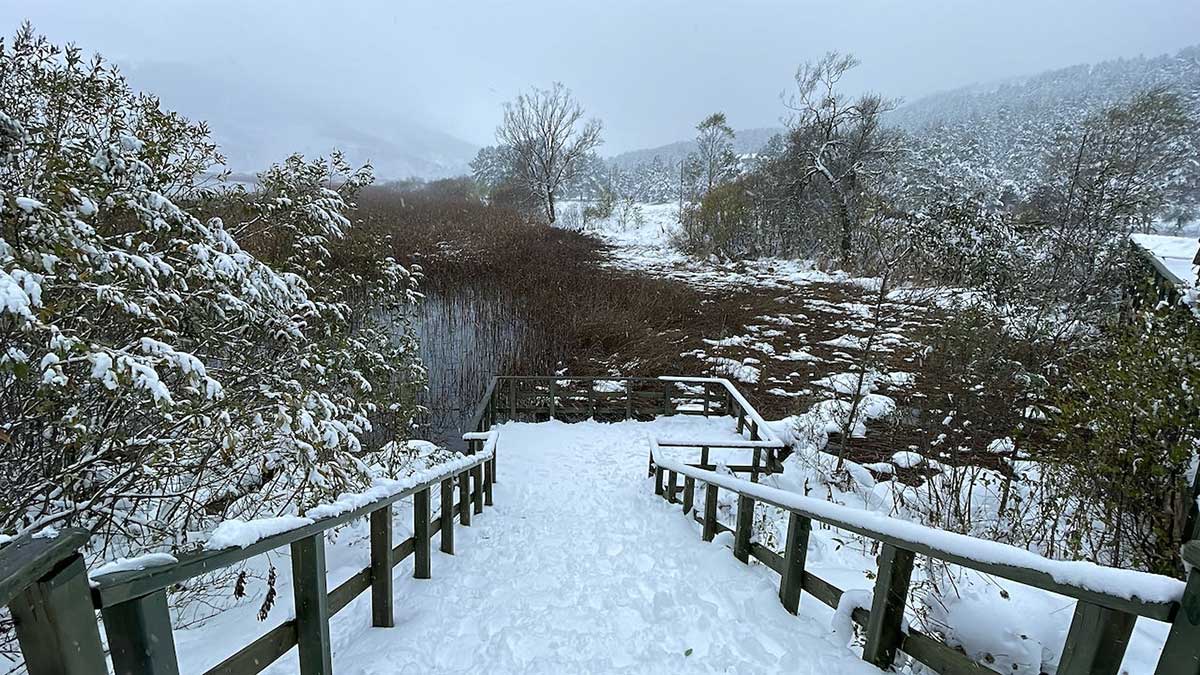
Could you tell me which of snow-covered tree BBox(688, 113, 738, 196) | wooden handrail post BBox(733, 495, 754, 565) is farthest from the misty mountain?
wooden handrail post BBox(733, 495, 754, 565)

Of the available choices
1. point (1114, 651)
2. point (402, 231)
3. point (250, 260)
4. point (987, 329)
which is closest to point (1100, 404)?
point (987, 329)

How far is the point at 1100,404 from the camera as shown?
142 inches

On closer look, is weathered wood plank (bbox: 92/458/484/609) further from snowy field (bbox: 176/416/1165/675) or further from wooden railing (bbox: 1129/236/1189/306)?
wooden railing (bbox: 1129/236/1189/306)

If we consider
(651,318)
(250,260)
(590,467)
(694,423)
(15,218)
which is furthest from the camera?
(651,318)

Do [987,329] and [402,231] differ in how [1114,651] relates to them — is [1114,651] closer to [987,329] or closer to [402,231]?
[987,329]

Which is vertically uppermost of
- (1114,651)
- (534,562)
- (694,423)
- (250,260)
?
(250,260)

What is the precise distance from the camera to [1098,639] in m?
1.27

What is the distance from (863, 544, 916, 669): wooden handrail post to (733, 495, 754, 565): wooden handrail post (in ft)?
3.77

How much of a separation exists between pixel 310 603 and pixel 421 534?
1.11 m

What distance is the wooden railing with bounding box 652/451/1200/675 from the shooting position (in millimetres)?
1131

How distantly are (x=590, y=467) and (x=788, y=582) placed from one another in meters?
4.78

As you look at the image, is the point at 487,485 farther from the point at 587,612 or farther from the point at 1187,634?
the point at 1187,634

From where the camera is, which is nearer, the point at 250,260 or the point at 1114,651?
the point at 1114,651

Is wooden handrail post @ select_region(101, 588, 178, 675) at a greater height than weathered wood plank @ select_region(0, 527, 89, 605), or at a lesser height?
lesser
